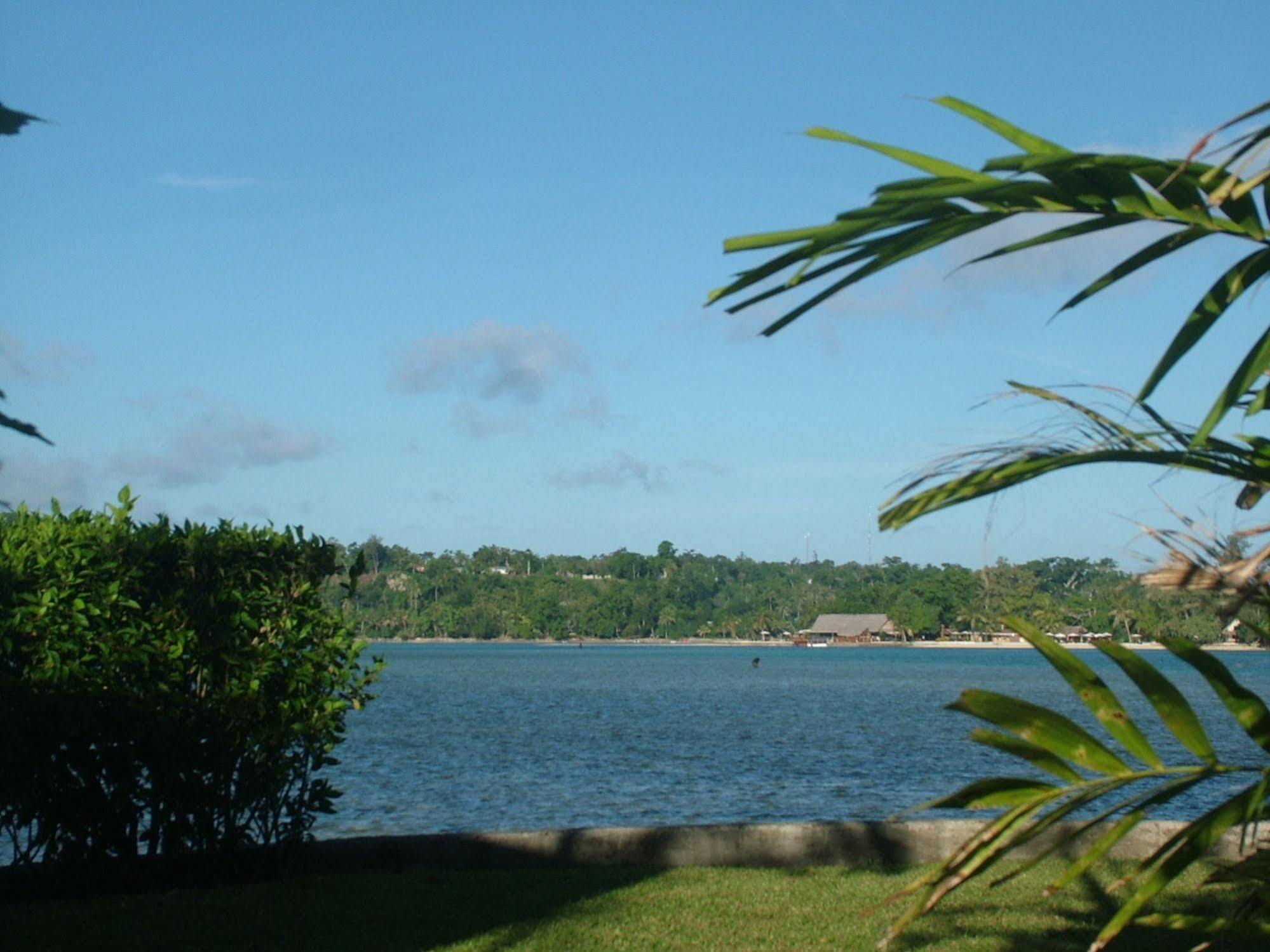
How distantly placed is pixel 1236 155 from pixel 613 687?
6911 centimetres

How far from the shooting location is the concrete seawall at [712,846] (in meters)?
8.77

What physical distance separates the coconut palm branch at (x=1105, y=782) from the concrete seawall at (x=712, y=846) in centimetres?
625

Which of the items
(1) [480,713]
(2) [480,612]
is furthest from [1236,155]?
(2) [480,612]

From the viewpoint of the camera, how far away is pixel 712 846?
8.85 m

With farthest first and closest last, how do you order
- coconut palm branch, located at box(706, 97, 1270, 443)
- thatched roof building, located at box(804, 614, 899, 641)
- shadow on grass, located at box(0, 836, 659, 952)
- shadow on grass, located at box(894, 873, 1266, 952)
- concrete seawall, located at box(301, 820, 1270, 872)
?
thatched roof building, located at box(804, 614, 899, 641)
concrete seawall, located at box(301, 820, 1270, 872)
shadow on grass, located at box(0, 836, 659, 952)
shadow on grass, located at box(894, 873, 1266, 952)
coconut palm branch, located at box(706, 97, 1270, 443)

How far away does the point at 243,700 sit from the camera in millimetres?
7773

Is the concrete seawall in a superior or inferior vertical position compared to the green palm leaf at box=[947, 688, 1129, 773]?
inferior

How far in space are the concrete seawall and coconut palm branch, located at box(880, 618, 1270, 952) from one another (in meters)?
6.25

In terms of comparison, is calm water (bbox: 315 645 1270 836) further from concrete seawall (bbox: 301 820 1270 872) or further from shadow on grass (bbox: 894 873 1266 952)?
concrete seawall (bbox: 301 820 1270 872)

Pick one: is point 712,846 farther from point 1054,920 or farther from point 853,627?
point 853,627

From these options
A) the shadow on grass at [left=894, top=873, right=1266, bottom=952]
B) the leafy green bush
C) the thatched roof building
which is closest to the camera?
the shadow on grass at [left=894, top=873, right=1266, bottom=952]

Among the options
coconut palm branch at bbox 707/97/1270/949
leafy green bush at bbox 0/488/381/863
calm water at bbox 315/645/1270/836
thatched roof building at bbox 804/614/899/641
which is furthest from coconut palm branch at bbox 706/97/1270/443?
thatched roof building at bbox 804/614/899/641

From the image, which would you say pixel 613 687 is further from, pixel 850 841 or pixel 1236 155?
pixel 1236 155

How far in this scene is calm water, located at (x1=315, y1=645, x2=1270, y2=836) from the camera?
19094mm
